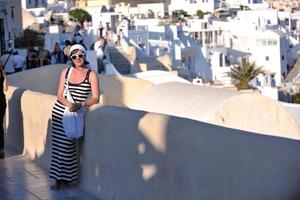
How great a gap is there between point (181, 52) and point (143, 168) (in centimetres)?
4929

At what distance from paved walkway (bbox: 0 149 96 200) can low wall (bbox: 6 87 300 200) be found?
0.23m

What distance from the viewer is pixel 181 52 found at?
183 ft

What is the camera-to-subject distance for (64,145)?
7.70 metres

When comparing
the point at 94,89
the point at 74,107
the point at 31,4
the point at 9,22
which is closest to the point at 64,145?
the point at 74,107

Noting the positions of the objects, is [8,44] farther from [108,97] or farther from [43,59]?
[108,97]

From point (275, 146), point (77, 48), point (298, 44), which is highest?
point (77, 48)

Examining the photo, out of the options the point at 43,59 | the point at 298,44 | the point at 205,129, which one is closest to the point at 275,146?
the point at 205,129

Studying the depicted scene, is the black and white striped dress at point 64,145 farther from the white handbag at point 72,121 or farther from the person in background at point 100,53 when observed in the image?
the person in background at point 100,53

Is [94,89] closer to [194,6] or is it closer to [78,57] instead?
[78,57]

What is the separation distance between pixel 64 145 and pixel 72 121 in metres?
0.30

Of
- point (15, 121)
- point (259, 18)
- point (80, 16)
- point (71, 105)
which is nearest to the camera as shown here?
point (71, 105)

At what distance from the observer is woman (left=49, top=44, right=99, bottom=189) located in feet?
24.4

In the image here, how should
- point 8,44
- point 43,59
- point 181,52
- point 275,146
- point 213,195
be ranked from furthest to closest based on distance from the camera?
point 181,52 < point 8,44 < point 43,59 < point 213,195 < point 275,146

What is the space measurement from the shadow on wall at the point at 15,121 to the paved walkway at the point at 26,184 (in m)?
0.59
